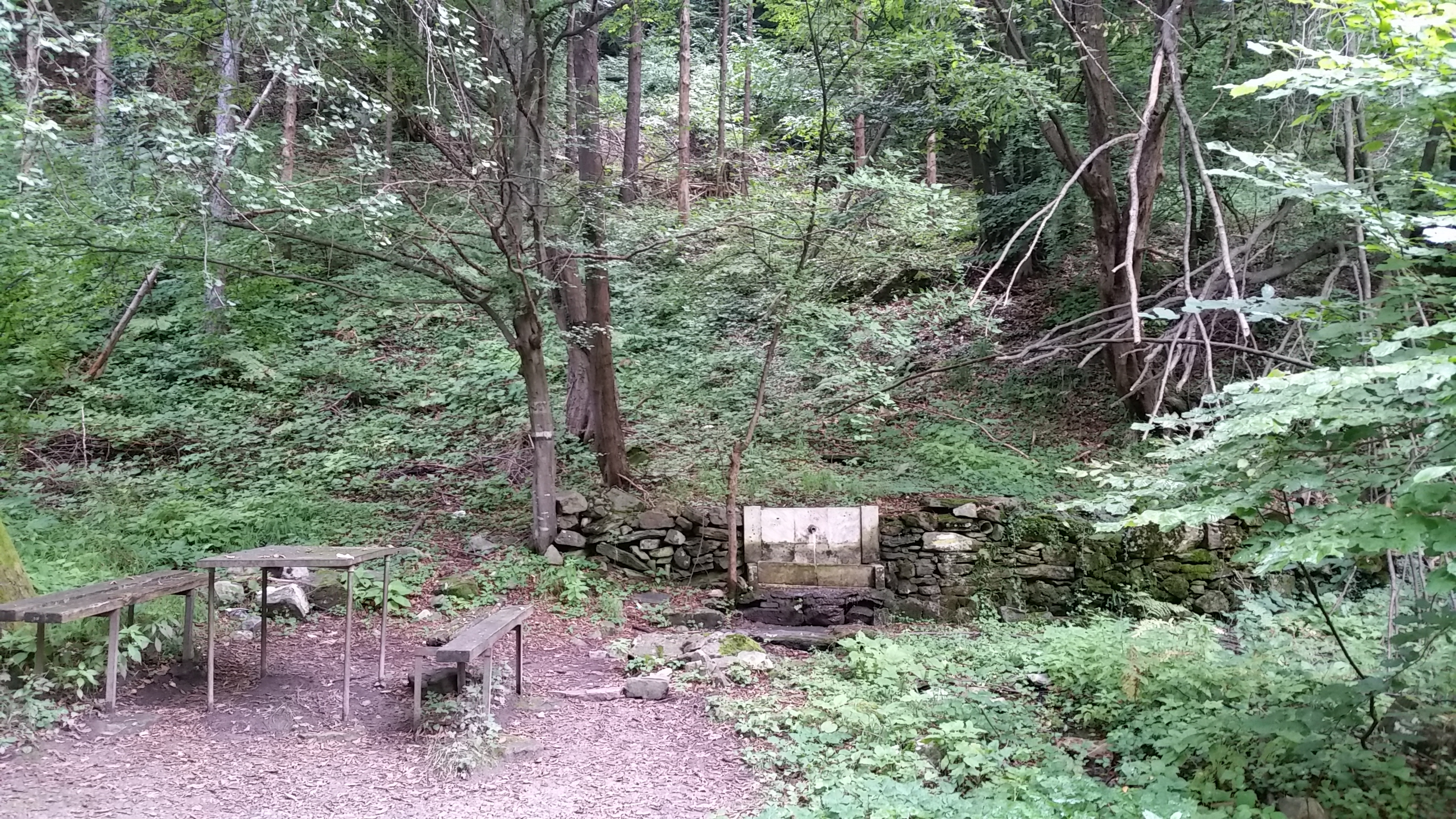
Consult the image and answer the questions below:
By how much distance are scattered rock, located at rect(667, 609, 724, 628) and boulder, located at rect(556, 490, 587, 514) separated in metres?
1.62

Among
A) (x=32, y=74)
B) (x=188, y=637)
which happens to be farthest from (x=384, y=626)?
(x=32, y=74)

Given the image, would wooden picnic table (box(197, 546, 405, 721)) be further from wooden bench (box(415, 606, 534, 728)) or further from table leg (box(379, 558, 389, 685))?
wooden bench (box(415, 606, 534, 728))

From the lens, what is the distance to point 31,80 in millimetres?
4141

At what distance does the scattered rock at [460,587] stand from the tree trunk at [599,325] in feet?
6.73

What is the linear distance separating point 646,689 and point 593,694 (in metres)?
0.34

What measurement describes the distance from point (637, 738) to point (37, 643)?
3.16 metres

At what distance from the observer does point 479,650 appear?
4234mm

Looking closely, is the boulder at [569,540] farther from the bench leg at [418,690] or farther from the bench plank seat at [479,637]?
the bench leg at [418,690]

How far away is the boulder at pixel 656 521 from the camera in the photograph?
827cm

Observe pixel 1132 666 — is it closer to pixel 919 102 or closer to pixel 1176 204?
pixel 919 102

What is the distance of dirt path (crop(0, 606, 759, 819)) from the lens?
141 inches

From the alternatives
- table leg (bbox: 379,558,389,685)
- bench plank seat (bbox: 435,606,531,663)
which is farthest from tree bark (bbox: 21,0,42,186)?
bench plank seat (bbox: 435,606,531,663)

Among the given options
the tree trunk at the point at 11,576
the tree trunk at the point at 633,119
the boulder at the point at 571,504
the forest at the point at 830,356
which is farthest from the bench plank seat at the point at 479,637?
the tree trunk at the point at 633,119

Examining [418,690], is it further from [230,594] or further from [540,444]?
[540,444]
